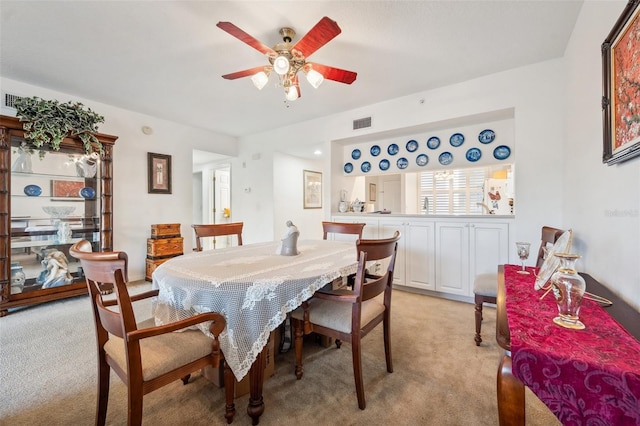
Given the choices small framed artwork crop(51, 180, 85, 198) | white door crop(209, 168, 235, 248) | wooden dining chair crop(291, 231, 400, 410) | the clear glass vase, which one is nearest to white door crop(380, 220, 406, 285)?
wooden dining chair crop(291, 231, 400, 410)

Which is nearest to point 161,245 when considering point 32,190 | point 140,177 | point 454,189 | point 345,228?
point 140,177

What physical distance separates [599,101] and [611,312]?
1.34 m

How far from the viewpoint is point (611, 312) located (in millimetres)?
Answer: 982

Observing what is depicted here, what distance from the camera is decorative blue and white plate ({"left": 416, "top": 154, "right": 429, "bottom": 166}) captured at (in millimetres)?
3659

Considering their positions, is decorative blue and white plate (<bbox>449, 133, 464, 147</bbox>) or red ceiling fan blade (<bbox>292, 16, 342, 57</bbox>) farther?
decorative blue and white plate (<bbox>449, 133, 464, 147</bbox>)

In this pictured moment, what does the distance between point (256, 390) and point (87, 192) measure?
3420 mm

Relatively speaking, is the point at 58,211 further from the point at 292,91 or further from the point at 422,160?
the point at 422,160

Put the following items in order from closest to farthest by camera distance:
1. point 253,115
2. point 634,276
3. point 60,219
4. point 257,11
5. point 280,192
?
point 634,276 → point 257,11 → point 60,219 → point 253,115 → point 280,192

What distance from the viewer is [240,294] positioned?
1311 millimetres

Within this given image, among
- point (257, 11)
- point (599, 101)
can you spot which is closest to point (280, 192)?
point (257, 11)

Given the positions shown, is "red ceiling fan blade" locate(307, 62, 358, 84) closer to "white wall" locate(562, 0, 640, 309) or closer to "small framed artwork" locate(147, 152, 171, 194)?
"white wall" locate(562, 0, 640, 309)

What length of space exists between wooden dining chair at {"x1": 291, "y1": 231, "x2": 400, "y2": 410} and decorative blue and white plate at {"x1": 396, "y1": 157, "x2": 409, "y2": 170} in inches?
94.2

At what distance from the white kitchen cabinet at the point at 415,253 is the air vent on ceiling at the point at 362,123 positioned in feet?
4.46

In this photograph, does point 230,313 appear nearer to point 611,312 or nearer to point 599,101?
point 611,312
